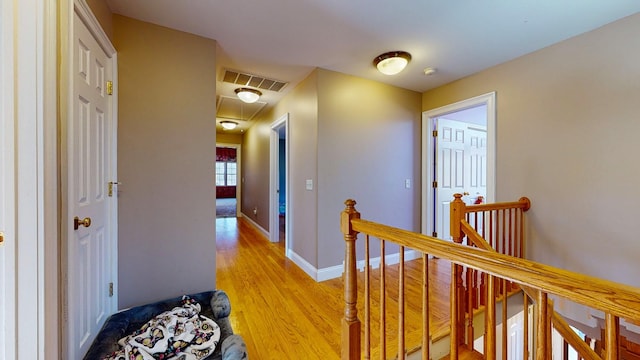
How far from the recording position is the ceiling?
1717 mm

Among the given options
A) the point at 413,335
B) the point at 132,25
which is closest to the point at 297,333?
the point at 413,335

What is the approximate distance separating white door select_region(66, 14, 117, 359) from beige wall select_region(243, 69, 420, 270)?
177 centimetres

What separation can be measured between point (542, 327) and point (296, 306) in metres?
1.84

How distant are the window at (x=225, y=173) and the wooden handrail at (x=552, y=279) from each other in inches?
413

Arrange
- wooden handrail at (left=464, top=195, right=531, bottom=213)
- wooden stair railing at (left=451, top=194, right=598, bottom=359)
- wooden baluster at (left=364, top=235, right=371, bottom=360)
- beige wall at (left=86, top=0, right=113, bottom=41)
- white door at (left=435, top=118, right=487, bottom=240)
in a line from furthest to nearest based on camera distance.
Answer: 1. white door at (left=435, top=118, right=487, bottom=240)
2. wooden handrail at (left=464, top=195, right=531, bottom=213)
3. wooden stair railing at (left=451, top=194, right=598, bottom=359)
4. beige wall at (left=86, top=0, right=113, bottom=41)
5. wooden baluster at (left=364, top=235, right=371, bottom=360)

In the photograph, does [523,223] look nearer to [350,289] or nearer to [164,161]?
[350,289]

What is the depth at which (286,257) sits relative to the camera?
3.42 metres

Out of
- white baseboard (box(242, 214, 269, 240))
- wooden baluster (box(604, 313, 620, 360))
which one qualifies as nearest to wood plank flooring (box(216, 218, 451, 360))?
white baseboard (box(242, 214, 269, 240))

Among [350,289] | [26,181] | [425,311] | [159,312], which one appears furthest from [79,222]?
[425,311]

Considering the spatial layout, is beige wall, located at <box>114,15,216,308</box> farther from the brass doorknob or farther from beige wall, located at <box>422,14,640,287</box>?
beige wall, located at <box>422,14,640,287</box>

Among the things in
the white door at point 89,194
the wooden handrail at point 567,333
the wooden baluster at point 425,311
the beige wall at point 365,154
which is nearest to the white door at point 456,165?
the beige wall at point 365,154

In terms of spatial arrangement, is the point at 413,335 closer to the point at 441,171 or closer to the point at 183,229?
the point at 183,229

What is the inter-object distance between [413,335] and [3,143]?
96.6 inches

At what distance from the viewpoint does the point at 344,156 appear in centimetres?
284
